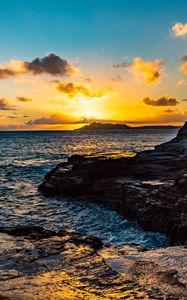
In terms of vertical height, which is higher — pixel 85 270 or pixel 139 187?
pixel 139 187

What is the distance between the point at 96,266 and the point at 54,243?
10.5 feet

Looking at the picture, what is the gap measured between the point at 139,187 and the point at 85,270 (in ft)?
32.5

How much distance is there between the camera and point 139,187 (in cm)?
1912

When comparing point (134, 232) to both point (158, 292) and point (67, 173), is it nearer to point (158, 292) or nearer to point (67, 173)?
point (158, 292)

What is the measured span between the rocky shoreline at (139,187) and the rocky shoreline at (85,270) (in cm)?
312

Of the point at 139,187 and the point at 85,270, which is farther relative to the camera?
the point at 139,187

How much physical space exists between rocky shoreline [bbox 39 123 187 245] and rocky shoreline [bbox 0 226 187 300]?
3.12 metres

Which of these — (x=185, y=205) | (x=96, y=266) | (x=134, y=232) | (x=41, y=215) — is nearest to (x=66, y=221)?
(x=41, y=215)

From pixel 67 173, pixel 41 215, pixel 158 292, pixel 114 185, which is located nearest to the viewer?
pixel 158 292

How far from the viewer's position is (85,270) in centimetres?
980

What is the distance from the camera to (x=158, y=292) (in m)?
7.73

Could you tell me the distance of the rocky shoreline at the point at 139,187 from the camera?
15027 mm

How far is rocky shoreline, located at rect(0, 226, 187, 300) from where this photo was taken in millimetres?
7824

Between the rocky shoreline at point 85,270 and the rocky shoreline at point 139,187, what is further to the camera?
the rocky shoreline at point 139,187
